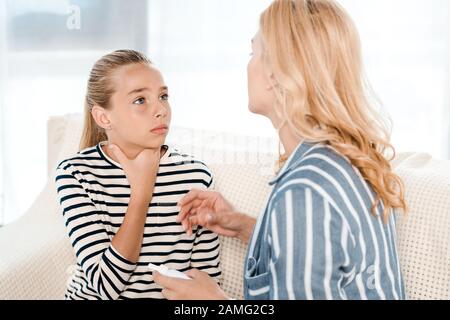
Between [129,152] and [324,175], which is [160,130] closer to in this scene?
[129,152]

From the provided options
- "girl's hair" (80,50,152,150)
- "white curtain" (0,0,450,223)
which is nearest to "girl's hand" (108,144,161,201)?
"girl's hair" (80,50,152,150)

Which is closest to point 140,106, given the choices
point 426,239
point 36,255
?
point 36,255

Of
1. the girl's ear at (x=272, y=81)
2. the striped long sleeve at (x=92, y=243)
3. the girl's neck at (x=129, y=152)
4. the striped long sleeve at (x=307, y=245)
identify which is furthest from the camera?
the girl's neck at (x=129, y=152)

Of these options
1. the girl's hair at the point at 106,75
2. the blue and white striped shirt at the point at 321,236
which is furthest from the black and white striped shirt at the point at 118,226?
the blue and white striped shirt at the point at 321,236

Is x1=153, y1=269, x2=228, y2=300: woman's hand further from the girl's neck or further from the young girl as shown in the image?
the girl's neck

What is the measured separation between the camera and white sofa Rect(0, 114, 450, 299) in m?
1.35

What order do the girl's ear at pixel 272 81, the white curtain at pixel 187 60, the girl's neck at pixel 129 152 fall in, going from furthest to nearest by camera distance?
1. the white curtain at pixel 187 60
2. the girl's neck at pixel 129 152
3. the girl's ear at pixel 272 81

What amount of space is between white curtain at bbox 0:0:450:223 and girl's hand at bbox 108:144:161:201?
1.25 metres

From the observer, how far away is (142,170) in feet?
4.52

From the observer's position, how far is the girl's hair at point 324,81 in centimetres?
111

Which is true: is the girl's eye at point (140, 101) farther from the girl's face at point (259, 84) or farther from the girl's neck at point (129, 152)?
the girl's face at point (259, 84)

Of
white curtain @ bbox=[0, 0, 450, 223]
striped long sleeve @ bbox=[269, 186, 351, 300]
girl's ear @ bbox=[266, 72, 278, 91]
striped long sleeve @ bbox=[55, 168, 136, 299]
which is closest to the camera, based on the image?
striped long sleeve @ bbox=[269, 186, 351, 300]

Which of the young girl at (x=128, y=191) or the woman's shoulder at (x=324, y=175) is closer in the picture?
the woman's shoulder at (x=324, y=175)

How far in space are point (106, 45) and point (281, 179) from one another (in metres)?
1.71
